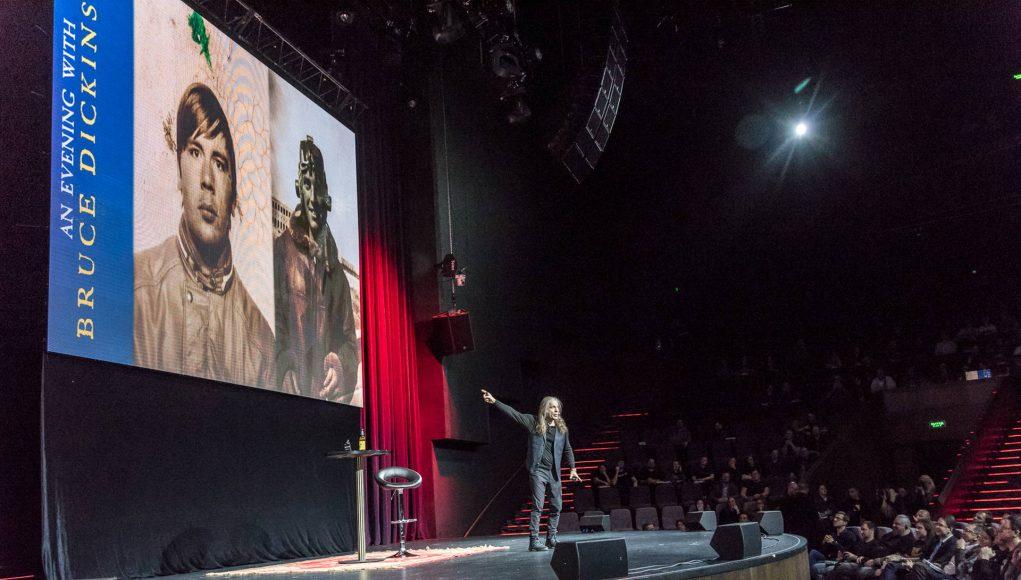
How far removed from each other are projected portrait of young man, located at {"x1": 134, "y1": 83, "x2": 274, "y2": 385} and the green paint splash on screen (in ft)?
1.13

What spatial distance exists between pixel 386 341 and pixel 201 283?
4.23 m

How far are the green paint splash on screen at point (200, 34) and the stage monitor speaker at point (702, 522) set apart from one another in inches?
270

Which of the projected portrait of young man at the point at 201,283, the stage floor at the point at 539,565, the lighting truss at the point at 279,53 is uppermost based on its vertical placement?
the lighting truss at the point at 279,53

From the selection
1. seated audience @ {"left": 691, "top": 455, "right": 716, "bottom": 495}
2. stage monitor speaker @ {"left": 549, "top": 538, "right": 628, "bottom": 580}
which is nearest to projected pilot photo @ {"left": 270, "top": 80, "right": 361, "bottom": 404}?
Answer: stage monitor speaker @ {"left": 549, "top": 538, "right": 628, "bottom": 580}

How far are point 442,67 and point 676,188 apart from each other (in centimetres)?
740

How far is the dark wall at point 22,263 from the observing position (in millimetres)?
6184

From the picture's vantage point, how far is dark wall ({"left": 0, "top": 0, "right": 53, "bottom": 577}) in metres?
6.18

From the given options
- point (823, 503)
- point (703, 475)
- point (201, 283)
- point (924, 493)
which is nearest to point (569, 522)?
point (703, 475)

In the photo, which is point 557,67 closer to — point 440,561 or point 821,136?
point 821,136

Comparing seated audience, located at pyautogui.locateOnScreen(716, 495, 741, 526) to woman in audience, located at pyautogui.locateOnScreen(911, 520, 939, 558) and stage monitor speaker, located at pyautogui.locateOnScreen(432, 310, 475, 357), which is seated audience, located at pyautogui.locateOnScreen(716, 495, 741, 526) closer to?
woman in audience, located at pyautogui.locateOnScreen(911, 520, 939, 558)

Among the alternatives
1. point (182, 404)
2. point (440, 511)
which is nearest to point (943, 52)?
point (440, 511)

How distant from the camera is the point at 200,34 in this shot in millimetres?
8250

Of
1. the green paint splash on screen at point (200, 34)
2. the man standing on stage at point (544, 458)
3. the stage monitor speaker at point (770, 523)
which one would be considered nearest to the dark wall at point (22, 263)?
the green paint splash on screen at point (200, 34)

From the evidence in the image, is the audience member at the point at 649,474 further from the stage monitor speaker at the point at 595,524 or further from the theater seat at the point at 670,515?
the stage monitor speaker at the point at 595,524
